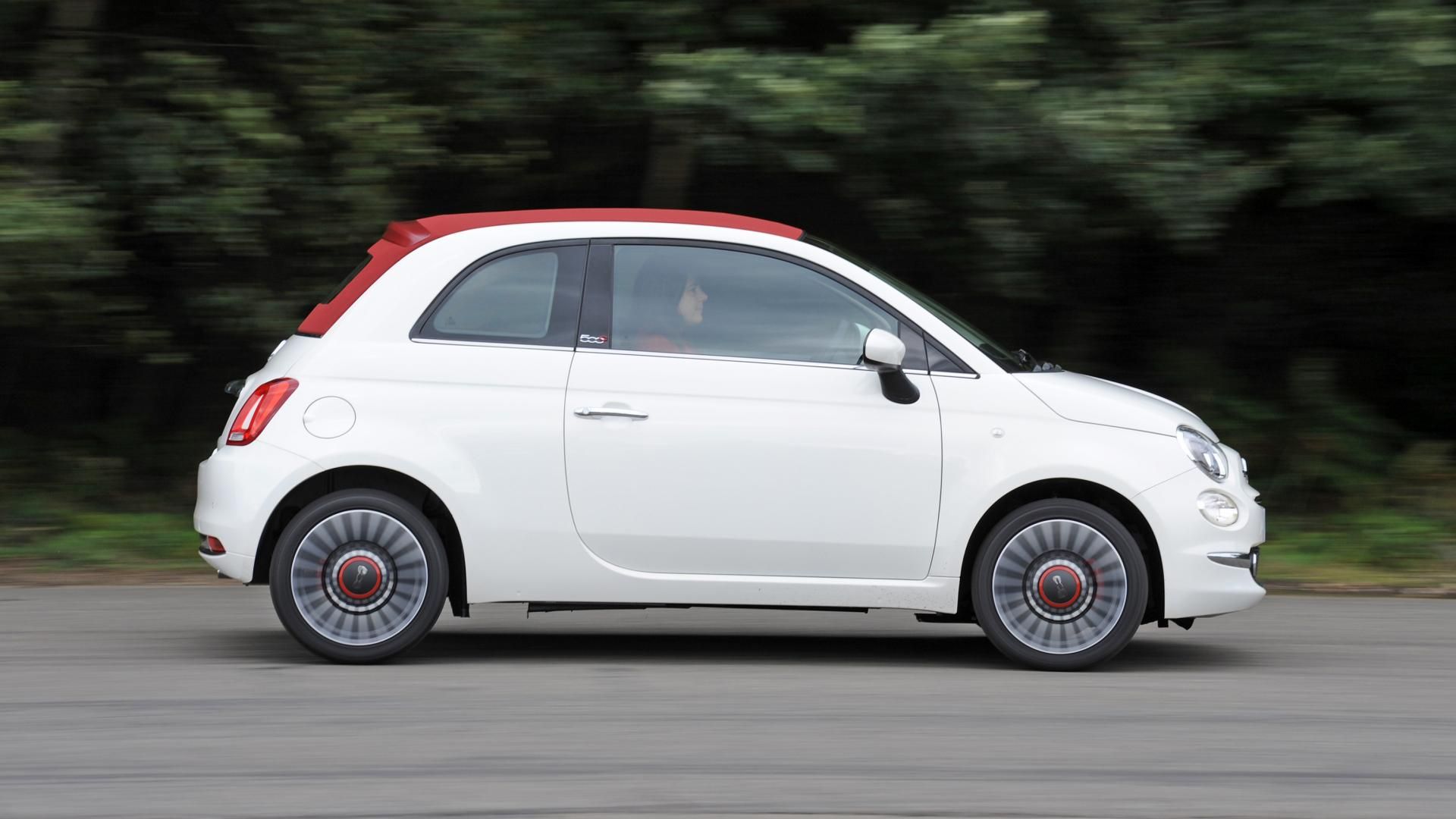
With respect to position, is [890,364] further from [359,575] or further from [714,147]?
[714,147]

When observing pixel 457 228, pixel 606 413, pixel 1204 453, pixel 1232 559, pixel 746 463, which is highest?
pixel 457 228

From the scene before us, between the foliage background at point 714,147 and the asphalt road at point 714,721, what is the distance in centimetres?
268

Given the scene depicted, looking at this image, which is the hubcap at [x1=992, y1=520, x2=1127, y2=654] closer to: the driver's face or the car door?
the car door

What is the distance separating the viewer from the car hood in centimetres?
709

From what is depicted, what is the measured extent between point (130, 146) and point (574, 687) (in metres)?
5.55

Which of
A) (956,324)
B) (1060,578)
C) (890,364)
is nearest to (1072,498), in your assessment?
(1060,578)

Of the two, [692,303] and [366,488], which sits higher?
[692,303]

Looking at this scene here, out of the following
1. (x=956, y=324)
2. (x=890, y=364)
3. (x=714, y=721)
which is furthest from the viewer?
(x=956, y=324)

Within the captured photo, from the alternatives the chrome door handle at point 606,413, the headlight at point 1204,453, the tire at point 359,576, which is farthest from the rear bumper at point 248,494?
the headlight at point 1204,453

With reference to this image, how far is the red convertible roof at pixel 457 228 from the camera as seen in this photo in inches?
287

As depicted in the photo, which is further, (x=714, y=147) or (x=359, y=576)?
(x=714, y=147)

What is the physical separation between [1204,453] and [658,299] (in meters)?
2.25

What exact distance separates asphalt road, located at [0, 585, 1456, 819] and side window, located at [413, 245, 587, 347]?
4.40 feet

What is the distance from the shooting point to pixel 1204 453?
719 cm
